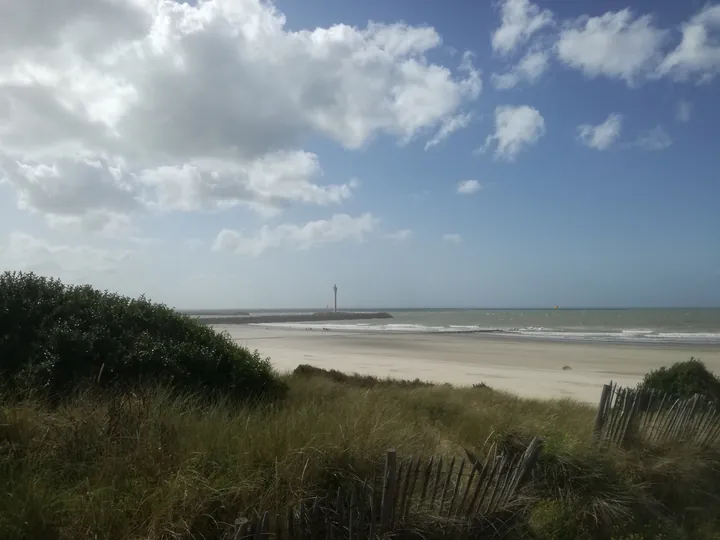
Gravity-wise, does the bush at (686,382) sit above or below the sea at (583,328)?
above

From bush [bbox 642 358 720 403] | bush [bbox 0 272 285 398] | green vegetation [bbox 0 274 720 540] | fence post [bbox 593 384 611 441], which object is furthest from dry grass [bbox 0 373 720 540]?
bush [bbox 642 358 720 403]

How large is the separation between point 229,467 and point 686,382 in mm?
8071

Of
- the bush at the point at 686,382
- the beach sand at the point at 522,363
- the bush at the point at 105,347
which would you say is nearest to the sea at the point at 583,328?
the beach sand at the point at 522,363

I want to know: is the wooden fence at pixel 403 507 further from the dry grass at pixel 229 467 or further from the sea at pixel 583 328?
the sea at pixel 583 328

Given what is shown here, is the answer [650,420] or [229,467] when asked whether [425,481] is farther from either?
[650,420]

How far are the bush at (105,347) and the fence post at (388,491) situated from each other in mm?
3249

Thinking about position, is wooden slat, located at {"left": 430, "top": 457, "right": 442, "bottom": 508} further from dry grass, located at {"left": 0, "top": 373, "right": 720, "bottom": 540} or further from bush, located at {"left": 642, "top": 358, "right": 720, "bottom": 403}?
bush, located at {"left": 642, "top": 358, "right": 720, "bottom": 403}

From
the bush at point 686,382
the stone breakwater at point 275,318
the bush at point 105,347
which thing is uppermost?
the bush at point 105,347

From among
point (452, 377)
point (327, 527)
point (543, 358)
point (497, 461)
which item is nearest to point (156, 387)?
point (327, 527)

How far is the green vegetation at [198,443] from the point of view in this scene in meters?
3.97

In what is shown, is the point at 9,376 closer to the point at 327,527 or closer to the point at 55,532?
the point at 55,532

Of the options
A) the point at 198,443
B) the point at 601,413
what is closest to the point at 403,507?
the point at 198,443

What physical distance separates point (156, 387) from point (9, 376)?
1618mm

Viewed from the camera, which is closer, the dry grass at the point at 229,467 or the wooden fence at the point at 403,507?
the dry grass at the point at 229,467
